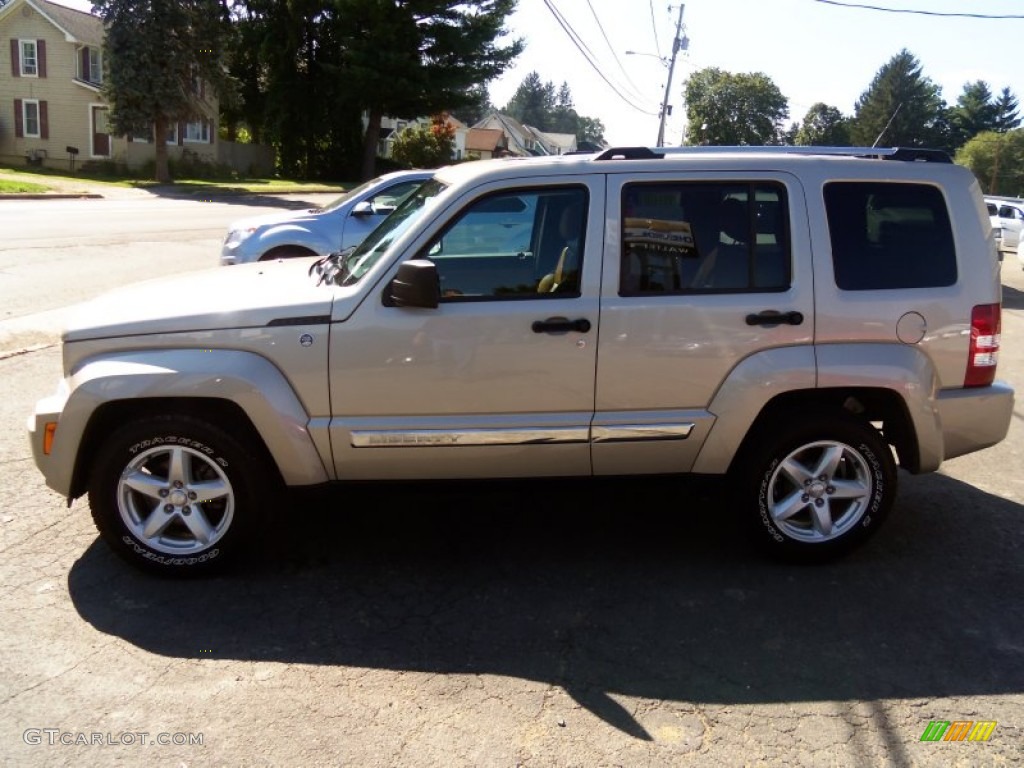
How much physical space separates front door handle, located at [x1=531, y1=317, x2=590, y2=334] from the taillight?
195cm

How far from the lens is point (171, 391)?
3953mm

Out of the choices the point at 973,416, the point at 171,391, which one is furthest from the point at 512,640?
the point at 973,416

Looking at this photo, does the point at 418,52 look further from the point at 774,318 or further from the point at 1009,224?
the point at 774,318

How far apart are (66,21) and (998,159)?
64516 millimetres

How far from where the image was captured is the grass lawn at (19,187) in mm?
27578

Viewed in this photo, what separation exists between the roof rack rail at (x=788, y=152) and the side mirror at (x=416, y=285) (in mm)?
1053

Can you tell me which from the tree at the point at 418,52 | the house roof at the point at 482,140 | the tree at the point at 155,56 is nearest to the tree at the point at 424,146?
the tree at the point at 418,52

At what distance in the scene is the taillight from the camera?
14.4ft

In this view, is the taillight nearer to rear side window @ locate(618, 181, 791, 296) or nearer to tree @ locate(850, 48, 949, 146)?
rear side window @ locate(618, 181, 791, 296)

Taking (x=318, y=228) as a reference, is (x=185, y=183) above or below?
above

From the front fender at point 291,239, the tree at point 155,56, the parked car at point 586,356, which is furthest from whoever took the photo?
the tree at point 155,56

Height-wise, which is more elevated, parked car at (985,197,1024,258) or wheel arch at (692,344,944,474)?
parked car at (985,197,1024,258)

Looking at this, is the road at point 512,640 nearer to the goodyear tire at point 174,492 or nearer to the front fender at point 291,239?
the goodyear tire at point 174,492

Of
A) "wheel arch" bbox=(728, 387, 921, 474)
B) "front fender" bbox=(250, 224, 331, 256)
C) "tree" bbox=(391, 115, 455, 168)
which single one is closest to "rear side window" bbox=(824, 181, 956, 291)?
"wheel arch" bbox=(728, 387, 921, 474)
